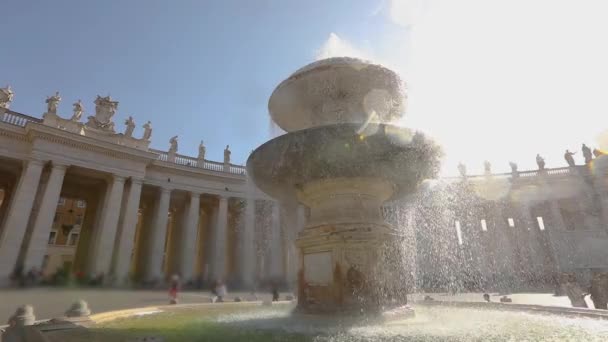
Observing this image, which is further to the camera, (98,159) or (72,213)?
(72,213)

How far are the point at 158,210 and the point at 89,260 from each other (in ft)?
21.1

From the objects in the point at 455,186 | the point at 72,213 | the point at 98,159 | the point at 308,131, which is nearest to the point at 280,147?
the point at 308,131

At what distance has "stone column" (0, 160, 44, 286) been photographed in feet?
70.2

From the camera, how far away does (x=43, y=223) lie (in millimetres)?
23375

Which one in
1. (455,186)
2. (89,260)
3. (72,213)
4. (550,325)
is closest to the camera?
(550,325)

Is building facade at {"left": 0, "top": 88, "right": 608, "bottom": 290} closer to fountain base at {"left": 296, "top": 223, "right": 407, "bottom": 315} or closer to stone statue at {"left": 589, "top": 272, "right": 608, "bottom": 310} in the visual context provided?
stone statue at {"left": 589, "top": 272, "right": 608, "bottom": 310}

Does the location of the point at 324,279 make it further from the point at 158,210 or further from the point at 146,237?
the point at 146,237

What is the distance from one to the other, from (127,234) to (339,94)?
80.1ft

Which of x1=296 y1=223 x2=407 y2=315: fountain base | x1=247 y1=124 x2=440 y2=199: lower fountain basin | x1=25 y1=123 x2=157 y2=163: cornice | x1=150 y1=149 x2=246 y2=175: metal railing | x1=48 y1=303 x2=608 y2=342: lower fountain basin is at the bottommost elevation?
x1=48 y1=303 x2=608 y2=342: lower fountain basin

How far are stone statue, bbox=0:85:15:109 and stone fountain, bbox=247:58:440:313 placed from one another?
91.2ft

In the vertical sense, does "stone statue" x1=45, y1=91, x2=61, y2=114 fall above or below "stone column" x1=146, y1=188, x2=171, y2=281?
above

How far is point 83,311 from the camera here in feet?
24.6

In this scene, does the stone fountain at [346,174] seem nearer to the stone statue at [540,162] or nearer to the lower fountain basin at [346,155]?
the lower fountain basin at [346,155]

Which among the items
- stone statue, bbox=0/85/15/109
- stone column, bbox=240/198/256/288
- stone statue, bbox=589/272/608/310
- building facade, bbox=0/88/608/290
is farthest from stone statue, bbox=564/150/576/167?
stone statue, bbox=0/85/15/109
